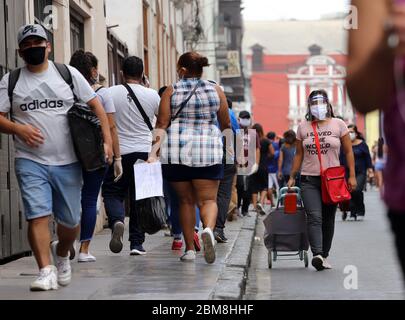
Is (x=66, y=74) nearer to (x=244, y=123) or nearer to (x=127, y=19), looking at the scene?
(x=244, y=123)

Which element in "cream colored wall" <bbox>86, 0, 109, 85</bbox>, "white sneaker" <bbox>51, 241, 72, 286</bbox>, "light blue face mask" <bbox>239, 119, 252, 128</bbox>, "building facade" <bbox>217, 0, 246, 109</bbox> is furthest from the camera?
"building facade" <bbox>217, 0, 246, 109</bbox>

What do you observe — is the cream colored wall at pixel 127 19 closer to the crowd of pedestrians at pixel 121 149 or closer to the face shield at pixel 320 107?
the crowd of pedestrians at pixel 121 149

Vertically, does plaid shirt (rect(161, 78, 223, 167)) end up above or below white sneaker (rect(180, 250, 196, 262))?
above

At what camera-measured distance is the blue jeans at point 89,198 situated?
9953 millimetres

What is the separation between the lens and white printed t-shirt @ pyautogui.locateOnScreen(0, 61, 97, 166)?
25.5 feet

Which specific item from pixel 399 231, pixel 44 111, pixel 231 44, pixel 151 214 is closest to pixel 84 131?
pixel 44 111

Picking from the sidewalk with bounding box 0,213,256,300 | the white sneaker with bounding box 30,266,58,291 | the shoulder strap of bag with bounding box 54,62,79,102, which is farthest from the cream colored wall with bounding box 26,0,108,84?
the white sneaker with bounding box 30,266,58,291

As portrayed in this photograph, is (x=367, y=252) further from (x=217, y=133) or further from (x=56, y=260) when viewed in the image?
(x=56, y=260)

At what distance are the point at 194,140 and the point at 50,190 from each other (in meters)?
2.29

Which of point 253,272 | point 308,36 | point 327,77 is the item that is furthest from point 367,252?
point 308,36

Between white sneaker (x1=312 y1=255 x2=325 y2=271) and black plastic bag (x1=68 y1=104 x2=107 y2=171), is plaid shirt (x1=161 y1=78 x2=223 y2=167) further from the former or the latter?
black plastic bag (x1=68 y1=104 x2=107 y2=171)

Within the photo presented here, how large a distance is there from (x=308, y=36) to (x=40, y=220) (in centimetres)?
13880

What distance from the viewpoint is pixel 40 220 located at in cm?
768

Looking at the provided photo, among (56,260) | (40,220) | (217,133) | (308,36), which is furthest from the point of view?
(308,36)
